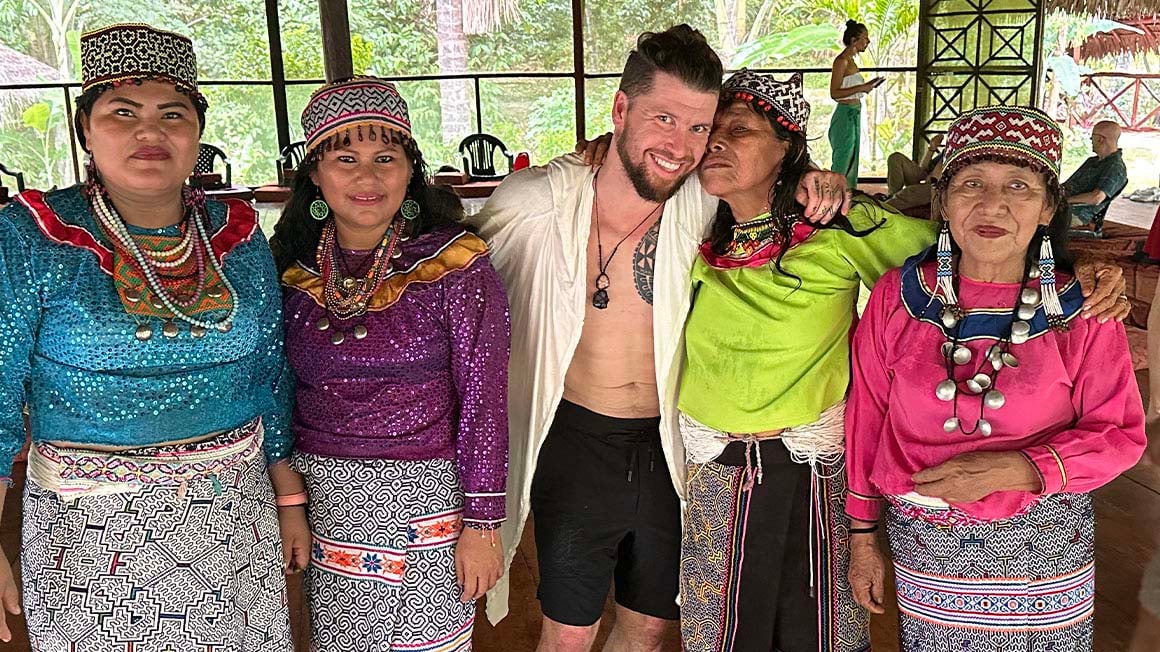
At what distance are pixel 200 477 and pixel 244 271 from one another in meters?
0.39

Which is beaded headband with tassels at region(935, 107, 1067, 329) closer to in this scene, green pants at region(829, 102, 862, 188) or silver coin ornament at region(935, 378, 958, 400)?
silver coin ornament at region(935, 378, 958, 400)

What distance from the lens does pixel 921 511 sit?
6.59ft

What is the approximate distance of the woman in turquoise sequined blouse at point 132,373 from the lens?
1722 millimetres

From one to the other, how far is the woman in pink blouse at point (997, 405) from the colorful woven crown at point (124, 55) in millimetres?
1442

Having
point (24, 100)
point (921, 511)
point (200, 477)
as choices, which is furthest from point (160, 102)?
point (24, 100)

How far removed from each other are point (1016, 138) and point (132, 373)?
1.68 metres

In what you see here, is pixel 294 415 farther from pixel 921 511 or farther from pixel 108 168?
pixel 921 511

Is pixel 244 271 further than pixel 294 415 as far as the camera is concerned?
No

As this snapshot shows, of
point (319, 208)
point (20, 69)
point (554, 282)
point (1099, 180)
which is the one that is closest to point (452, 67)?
point (20, 69)

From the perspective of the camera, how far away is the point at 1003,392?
1.88 m

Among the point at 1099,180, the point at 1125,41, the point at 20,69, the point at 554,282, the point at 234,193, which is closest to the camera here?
the point at 554,282

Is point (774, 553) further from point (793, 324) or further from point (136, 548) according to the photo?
point (136, 548)

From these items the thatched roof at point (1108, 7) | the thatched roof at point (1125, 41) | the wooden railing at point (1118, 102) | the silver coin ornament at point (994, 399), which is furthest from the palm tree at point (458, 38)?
the silver coin ornament at point (994, 399)

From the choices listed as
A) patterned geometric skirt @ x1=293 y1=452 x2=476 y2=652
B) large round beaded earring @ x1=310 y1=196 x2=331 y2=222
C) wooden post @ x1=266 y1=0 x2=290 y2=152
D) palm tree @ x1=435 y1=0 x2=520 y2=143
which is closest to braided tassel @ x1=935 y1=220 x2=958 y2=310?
patterned geometric skirt @ x1=293 y1=452 x2=476 y2=652
